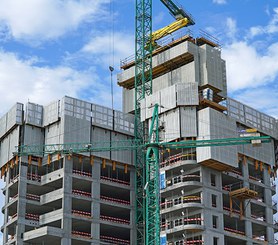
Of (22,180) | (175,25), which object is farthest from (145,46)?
(22,180)

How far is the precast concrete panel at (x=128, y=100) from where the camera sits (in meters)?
136

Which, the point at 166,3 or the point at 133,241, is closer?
the point at 133,241

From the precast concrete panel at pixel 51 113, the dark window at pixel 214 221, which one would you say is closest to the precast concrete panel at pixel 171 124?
the dark window at pixel 214 221

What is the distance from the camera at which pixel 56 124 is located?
123125mm

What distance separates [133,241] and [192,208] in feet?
46.2

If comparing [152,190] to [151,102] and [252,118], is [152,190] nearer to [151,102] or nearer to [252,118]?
[151,102]

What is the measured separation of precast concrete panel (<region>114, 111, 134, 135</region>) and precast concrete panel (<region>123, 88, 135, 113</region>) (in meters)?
3.53

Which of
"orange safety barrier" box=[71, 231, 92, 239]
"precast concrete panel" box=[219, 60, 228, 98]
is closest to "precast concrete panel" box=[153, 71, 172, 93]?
"precast concrete panel" box=[219, 60, 228, 98]

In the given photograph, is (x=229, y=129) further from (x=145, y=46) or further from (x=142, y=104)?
(x=145, y=46)

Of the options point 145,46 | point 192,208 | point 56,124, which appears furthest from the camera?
point 145,46

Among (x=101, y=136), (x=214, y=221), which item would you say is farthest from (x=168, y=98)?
(x=214, y=221)

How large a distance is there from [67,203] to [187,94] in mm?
25950

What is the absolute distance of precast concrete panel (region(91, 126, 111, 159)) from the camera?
12425 cm

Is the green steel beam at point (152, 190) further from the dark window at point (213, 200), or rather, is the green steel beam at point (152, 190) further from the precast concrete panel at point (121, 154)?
the dark window at point (213, 200)
